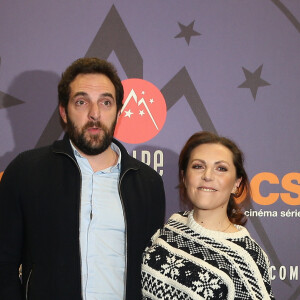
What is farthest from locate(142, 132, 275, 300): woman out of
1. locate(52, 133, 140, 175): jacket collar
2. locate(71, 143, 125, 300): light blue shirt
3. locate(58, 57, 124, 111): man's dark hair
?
locate(58, 57, 124, 111): man's dark hair

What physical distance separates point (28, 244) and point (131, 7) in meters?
1.51

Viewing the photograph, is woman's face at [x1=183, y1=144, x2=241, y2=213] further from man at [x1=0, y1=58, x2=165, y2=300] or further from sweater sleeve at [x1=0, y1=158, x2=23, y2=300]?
sweater sleeve at [x1=0, y1=158, x2=23, y2=300]

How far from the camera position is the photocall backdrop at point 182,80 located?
95.4 inches

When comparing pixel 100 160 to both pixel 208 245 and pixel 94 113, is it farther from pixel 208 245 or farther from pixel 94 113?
pixel 208 245

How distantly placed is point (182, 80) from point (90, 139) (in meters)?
0.89

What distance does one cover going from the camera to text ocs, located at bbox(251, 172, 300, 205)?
2.52 meters

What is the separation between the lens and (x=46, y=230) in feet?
5.73

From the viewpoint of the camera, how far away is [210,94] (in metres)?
2.51

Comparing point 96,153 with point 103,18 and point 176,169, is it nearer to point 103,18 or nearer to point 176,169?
point 176,169

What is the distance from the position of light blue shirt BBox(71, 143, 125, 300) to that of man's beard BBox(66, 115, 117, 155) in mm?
85

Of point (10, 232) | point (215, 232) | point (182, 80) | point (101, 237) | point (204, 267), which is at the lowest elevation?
point (10, 232)

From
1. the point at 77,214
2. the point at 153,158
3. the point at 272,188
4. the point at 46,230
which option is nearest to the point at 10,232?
the point at 46,230

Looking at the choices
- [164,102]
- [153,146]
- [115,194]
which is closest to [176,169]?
[153,146]

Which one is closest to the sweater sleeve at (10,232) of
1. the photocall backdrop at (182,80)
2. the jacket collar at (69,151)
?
the jacket collar at (69,151)
